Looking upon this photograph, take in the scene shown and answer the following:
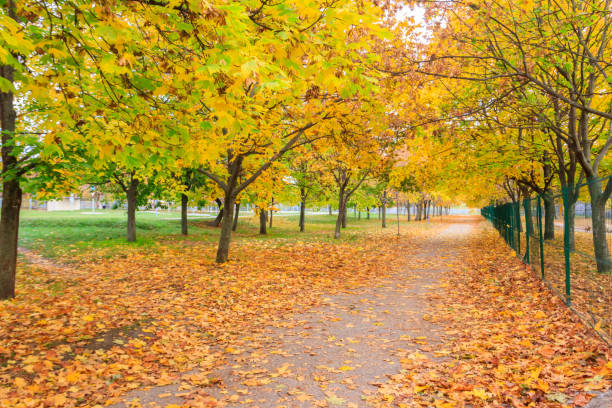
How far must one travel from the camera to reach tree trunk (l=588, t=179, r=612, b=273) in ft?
18.1

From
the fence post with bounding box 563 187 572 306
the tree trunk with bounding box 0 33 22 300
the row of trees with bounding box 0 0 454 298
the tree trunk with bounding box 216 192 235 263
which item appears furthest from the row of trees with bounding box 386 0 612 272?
the tree trunk with bounding box 0 33 22 300

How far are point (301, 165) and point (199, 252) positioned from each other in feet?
36.5

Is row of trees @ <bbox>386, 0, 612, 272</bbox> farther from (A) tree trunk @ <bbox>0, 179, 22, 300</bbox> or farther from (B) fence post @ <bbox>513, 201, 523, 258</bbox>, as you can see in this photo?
(A) tree trunk @ <bbox>0, 179, 22, 300</bbox>

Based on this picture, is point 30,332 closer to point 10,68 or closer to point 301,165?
point 10,68

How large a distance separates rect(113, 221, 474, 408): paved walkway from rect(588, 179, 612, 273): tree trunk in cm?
265

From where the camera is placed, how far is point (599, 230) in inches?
283

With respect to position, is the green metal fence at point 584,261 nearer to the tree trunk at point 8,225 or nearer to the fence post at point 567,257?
the fence post at point 567,257

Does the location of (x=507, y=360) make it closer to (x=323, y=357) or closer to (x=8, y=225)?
(x=323, y=357)

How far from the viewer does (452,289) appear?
29.3 ft

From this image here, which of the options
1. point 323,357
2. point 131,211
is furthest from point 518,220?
point 131,211

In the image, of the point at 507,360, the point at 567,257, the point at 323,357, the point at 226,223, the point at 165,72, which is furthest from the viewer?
the point at 226,223

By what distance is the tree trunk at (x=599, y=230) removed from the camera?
5527 mm

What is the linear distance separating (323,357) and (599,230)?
615 centimetres

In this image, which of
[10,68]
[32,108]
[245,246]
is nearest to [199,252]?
[245,246]
